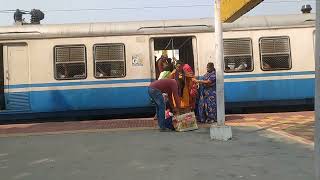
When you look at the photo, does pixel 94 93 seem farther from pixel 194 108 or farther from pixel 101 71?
pixel 194 108

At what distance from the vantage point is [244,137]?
33.2 ft

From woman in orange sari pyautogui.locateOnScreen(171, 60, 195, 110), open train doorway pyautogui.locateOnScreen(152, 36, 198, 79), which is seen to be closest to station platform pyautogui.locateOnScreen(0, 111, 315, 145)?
woman in orange sari pyautogui.locateOnScreen(171, 60, 195, 110)

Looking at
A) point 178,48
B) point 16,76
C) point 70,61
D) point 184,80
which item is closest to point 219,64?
point 184,80

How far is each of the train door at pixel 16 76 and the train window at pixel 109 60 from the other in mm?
2043

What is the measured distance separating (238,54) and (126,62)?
330 cm

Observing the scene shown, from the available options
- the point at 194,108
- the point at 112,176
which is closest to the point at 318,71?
the point at 112,176

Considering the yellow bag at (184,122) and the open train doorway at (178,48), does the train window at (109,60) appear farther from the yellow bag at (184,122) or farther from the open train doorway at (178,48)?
the yellow bag at (184,122)

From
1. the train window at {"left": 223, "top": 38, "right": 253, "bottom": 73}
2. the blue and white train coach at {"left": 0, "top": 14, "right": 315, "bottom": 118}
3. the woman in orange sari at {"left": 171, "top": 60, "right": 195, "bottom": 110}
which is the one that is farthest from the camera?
the train window at {"left": 223, "top": 38, "right": 253, "bottom": 73}

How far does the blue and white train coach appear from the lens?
49.4ft

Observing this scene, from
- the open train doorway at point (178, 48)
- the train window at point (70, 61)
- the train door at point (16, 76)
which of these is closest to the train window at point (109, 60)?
the train window at point (70, 61)

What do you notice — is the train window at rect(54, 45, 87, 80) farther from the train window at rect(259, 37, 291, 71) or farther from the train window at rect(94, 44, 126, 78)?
the train window at rect(259, 37, 291, 71)

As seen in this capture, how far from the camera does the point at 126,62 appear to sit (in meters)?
15.3

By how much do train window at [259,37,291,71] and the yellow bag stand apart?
16.3 ft

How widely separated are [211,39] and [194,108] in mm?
3510
